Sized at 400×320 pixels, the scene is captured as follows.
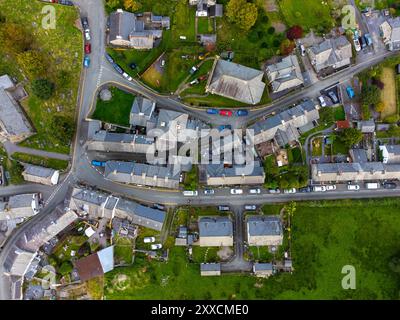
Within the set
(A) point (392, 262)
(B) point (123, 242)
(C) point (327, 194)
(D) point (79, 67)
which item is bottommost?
(A) point (392, 262)

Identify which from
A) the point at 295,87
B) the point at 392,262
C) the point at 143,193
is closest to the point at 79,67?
the point at 143,193

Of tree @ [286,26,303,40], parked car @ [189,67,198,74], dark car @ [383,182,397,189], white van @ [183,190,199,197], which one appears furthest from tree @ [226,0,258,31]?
dark car @ [383,182,397,189]

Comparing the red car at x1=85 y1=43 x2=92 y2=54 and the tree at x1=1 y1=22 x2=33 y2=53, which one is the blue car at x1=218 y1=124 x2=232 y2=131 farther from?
the tree at x1=1 y1=22 x2=33 y2=53

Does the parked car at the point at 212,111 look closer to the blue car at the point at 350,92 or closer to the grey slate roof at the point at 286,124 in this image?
the grey slate roof at the point at 286,124

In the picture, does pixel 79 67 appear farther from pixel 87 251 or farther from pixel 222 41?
pixel 87 251

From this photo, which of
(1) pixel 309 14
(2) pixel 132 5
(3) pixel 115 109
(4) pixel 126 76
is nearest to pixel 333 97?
(1) pixel 309 14

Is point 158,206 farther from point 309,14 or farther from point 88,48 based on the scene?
point 309,14
